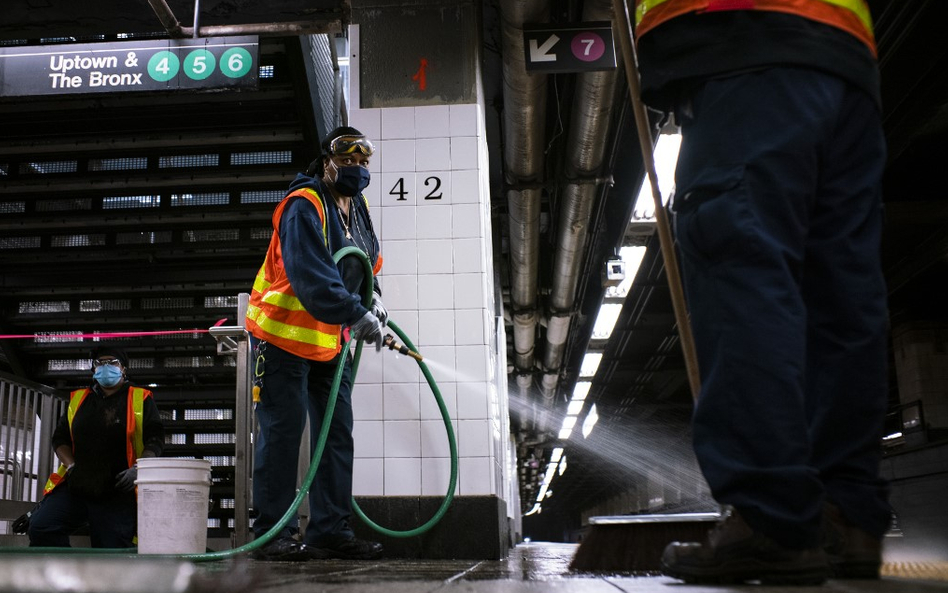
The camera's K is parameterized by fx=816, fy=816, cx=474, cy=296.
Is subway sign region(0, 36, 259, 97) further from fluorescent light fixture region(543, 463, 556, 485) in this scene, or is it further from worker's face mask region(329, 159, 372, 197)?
fluorescent light fixture region(543, 463, 556, 485)

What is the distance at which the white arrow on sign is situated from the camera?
4.61 m

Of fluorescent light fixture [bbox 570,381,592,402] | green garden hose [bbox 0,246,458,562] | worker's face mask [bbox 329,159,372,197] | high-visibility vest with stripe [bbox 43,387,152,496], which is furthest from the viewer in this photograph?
fluorescent light fixture [bbox 570,381,592,402]

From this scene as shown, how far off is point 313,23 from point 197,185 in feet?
6.54

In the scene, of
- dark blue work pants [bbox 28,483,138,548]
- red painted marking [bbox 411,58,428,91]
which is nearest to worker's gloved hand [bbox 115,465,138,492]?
dark blue work pants [bbox 28,483,138,548]

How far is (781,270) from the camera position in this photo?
4.66ft

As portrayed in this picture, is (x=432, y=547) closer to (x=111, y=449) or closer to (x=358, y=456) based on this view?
(x=358, y=456)

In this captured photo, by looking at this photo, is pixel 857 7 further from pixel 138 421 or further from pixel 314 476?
pixel 138 421

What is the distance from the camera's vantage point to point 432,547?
3.78 m

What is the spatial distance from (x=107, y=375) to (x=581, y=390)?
485 inches

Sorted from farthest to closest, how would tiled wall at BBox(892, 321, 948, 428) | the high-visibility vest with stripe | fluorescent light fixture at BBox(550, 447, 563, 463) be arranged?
fluorescent light fixture at BBox(550, 447, 563, 463) < tiled wall at BBox(892, 321, 948, 428) < the high-visibility vest with stripe

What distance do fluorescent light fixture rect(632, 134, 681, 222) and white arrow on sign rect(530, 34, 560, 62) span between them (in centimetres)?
116

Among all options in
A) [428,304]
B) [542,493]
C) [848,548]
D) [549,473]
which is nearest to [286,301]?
[428,304]

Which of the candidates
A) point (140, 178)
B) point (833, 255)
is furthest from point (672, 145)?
point (833, 255)

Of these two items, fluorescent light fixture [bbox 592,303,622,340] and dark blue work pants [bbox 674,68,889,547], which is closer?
dark blue work pants [bbox 674,68,889,547]
